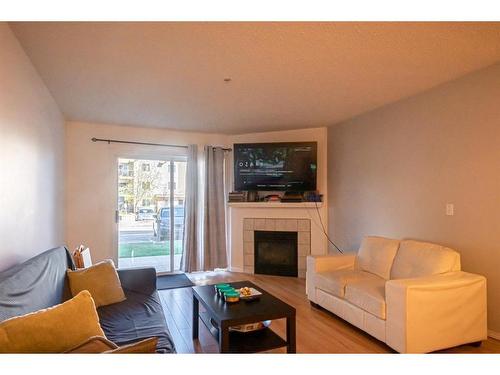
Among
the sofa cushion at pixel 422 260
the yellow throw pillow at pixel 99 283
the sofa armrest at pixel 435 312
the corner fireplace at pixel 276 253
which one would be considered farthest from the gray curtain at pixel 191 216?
the sofa armrest at pixel 435 312

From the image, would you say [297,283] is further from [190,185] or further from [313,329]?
[190,185]

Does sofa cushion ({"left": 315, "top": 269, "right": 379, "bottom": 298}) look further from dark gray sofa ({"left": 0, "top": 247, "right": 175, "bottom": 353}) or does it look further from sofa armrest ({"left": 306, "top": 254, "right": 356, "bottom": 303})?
dark gray sofa ({"left": 0, "top": 247, "right": 175, "bottom": 353})

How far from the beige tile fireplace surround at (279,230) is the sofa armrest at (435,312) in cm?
229

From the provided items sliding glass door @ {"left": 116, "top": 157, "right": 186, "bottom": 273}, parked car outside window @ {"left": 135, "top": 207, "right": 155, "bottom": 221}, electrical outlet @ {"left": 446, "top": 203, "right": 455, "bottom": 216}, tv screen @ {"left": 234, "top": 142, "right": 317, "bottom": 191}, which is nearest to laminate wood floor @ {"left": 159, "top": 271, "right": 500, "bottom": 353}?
sliding glass door @ {"left": 116, "top": 157, "right": 186, "bottom": 273}

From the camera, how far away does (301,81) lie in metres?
2.77

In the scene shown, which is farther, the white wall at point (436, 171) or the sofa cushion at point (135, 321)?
the white wall at point (436, 171)

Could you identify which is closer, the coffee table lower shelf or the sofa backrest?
the sofa backrest

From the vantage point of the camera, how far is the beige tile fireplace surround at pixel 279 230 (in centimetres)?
457

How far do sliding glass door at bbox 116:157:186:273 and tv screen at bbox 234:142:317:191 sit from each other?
976 mm

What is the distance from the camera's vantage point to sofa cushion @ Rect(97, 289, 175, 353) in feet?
5.80

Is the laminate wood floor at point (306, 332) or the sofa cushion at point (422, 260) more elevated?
the sofa cushion at point (422, 260)

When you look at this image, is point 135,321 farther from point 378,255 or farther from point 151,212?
point 151,212

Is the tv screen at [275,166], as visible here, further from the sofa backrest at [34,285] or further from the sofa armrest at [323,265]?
the sofa backrest at [34,285]
